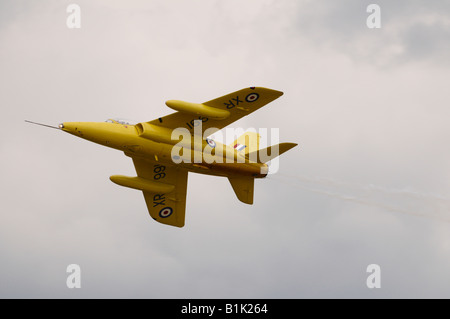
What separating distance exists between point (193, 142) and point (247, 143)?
438 cm

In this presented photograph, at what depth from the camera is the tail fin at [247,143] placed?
51.2m

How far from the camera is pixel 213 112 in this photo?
155 ft

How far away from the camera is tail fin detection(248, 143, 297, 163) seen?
48000 mm

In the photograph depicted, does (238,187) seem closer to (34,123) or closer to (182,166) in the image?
(182,166)

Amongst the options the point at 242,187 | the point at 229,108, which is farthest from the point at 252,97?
the point at 242,187

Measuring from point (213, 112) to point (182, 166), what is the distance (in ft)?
12.0

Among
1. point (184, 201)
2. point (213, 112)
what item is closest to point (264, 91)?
point (213, 112)


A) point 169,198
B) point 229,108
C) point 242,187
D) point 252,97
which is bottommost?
point 169,198

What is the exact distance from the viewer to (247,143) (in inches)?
2025

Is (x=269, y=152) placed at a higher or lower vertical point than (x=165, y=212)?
higher

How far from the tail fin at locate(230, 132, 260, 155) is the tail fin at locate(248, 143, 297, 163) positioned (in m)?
Result: 1.72

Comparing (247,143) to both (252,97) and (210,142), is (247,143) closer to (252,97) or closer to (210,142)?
(210,142)

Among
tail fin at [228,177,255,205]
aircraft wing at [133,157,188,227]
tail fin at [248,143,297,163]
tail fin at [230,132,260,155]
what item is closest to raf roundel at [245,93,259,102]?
tail fin at [248,143,297,163]

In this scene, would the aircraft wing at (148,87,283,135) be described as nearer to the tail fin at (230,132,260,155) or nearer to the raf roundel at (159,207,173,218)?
the tail fin at (230,132,260,155)
